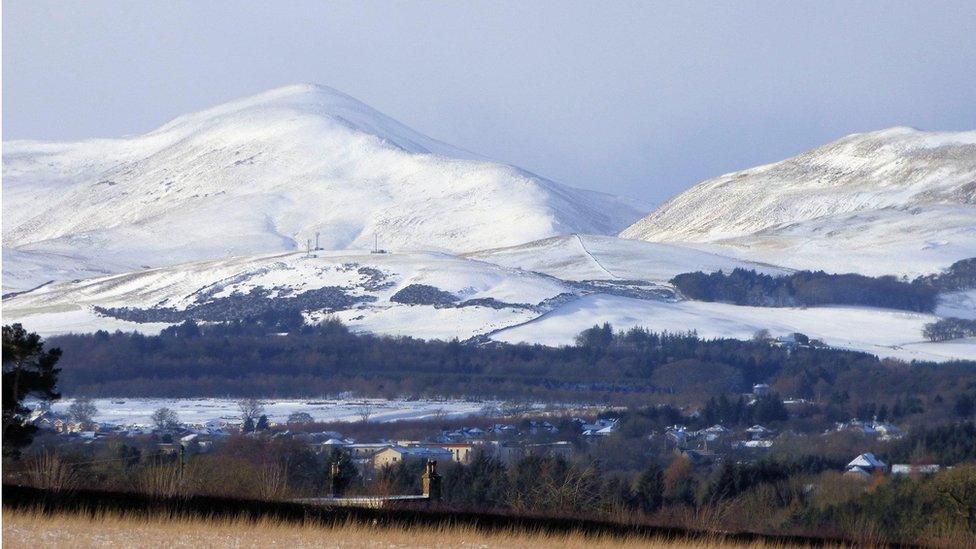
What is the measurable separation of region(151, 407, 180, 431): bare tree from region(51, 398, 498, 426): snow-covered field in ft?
1.76

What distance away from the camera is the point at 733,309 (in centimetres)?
15775

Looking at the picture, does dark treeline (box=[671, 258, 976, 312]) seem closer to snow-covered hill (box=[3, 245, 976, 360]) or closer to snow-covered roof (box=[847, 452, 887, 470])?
snow-covered hill (box=[3, 245, 976, 360])

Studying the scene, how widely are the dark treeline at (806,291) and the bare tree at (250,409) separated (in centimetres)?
5669

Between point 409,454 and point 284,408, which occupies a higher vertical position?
point 284,408

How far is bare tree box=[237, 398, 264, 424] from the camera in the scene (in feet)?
342

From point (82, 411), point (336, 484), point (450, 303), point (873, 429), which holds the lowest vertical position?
point (336, 484)

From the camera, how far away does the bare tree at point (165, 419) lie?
323 ft

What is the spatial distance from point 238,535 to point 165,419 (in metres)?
85.6

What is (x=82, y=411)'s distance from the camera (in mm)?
106062

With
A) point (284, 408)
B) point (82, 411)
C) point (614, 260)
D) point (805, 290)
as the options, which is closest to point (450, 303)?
point (614, 260)

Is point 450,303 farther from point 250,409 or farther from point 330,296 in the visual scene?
point 250,409

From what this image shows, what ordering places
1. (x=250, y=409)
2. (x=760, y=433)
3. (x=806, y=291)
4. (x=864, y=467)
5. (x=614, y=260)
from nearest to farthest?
(x=864, y=467) → (x=760, y=433) → (x=250, y=409) → (x=806, y=291) → (x=614, y=260)

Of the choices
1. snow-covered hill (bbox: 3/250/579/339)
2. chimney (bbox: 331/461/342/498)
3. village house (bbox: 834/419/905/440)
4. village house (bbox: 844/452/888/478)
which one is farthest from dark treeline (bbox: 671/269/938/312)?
chimney (bbox: 331/461/342/498)

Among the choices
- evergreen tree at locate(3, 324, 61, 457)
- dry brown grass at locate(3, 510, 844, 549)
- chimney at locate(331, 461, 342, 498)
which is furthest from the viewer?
chimney at locate(331, 461, 342, 498)
